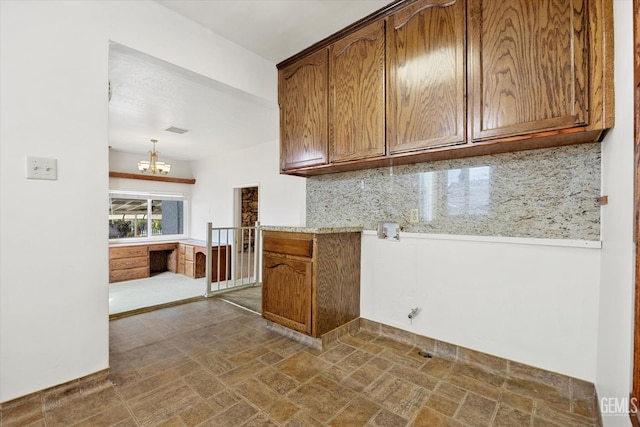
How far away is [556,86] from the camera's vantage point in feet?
4.65

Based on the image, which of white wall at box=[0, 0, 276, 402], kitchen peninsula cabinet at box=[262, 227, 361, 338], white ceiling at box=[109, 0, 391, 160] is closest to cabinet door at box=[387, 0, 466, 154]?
white ceiling at box=[109, 0, 391, 160]

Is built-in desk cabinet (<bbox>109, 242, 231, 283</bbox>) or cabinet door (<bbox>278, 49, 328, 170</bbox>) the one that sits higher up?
cabinet door (<bbox>278, 49, 328, 170</bbox>)

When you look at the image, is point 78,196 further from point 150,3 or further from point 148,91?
point 148,91

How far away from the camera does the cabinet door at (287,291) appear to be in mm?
2189

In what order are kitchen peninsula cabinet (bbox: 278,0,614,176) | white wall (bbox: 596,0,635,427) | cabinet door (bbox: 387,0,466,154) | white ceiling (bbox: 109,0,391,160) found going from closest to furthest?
white wall (bbox: 596,0,635,427) → kitchen peninsula cabinet (bbox: 278,0,614,176) → cabinet door (bbox: 387,0,466,154) → white ceiling (bbox: 109,0,391,160)

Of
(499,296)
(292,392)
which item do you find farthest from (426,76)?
(292,392)

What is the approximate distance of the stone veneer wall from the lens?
1.63 m

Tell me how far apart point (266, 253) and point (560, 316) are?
2.13 metres

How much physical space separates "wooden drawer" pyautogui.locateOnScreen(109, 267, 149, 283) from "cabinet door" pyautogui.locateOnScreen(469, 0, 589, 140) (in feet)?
21.7

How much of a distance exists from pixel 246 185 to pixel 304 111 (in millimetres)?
3308

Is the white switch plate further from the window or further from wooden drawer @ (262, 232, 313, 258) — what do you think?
the window

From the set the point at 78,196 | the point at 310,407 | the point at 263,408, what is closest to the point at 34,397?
Result: the point at 78,196

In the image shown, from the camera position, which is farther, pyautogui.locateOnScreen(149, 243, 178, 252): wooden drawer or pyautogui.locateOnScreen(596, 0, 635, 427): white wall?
pyautogui.locateOnScreen(149, 243, 178, 252): wooden drawer

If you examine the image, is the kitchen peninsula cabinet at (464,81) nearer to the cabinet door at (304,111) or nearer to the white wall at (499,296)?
the cabinet door at (304,111)
